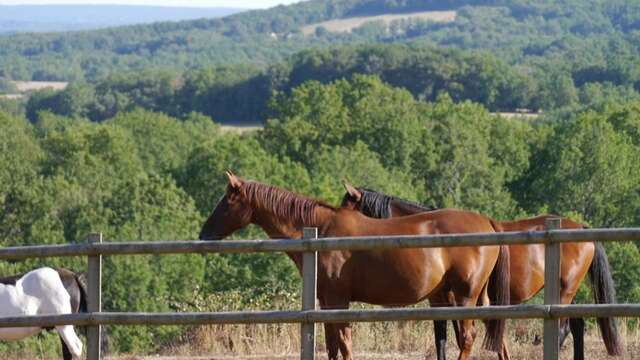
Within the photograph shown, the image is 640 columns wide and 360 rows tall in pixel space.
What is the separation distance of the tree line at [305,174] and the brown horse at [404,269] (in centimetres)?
2797

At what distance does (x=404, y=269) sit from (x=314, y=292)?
5.30 feet

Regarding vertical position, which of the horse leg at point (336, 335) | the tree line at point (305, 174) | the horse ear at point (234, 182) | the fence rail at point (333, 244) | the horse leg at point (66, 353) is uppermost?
the horse ear at point (234, 182)

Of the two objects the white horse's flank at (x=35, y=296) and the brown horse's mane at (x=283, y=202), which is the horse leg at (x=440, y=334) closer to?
the brown horse's mane at (x=283, y=202)

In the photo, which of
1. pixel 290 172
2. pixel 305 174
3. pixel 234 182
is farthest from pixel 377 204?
pixel 305 174

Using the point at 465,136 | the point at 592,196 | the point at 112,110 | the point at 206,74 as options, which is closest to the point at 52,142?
the point at 465,136

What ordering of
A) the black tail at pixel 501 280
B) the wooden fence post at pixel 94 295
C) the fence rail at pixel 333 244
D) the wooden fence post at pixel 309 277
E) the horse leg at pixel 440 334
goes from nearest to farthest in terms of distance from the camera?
1. the fence rail at pixel 333 244
2. the wooden fence post at pixel 309 277
3. the wooden fence post at pixel 94 295
4. the horse leg at pixel 440 334
5. the black tail at pixel 501 280

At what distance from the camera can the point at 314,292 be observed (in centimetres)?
818

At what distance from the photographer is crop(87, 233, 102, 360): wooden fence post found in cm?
842

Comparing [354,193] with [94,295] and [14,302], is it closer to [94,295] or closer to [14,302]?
[94,295]

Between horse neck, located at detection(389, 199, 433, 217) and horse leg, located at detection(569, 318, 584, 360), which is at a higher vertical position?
horse neck, located at detection(389, 199, 433, 217)

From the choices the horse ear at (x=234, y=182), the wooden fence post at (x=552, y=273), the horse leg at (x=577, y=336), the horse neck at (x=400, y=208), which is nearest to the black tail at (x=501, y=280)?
the horse leg at (x=577, y=336)

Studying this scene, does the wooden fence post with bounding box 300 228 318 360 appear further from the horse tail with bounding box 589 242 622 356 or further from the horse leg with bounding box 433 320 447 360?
the horse tail with bounding box 589 242 622 356

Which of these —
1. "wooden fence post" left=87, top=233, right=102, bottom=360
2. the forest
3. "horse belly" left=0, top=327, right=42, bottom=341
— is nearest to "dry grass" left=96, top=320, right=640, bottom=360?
"horse belly" left=0, top=327, right=42, bottom=341

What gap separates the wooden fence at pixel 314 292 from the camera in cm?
778
